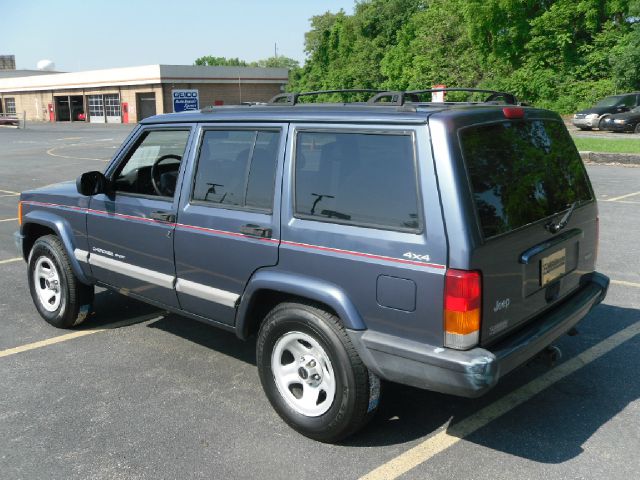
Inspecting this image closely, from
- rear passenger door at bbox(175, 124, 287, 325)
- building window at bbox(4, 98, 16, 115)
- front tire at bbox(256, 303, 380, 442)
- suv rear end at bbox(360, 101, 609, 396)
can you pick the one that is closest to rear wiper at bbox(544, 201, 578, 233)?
suv rear end at bbox(360, 101, 609, 396)

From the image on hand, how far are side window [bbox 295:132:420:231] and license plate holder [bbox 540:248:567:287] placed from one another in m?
0.91

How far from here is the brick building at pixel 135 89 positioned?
57847 mm

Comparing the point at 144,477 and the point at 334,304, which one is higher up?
the point at 334,304

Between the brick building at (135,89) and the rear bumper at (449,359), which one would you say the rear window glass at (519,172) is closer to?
the rear bumper at (449,359)

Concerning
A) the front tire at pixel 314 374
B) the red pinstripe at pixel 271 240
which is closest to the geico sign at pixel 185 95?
the red pinstripe at pixel 271 240

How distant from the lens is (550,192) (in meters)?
3.71

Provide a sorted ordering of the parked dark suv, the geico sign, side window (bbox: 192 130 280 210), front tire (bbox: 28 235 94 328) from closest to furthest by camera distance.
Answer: side window (bbox: 192 130 280 210) < front tire (bbox: 28 235 94 328) < the geico sign < the parked dark suv

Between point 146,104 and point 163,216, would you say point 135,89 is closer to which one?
point 146,104

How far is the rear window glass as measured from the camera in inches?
125

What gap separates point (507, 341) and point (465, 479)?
73 cm

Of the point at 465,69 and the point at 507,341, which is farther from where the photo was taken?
the point at 465,69

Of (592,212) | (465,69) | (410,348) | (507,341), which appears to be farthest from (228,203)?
(465,69)

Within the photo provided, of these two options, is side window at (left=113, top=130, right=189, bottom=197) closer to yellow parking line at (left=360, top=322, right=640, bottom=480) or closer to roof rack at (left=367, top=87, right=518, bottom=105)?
roof rack at (left=367, top=87, right=518, bottom=105)

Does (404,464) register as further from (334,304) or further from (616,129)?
(616,129)
